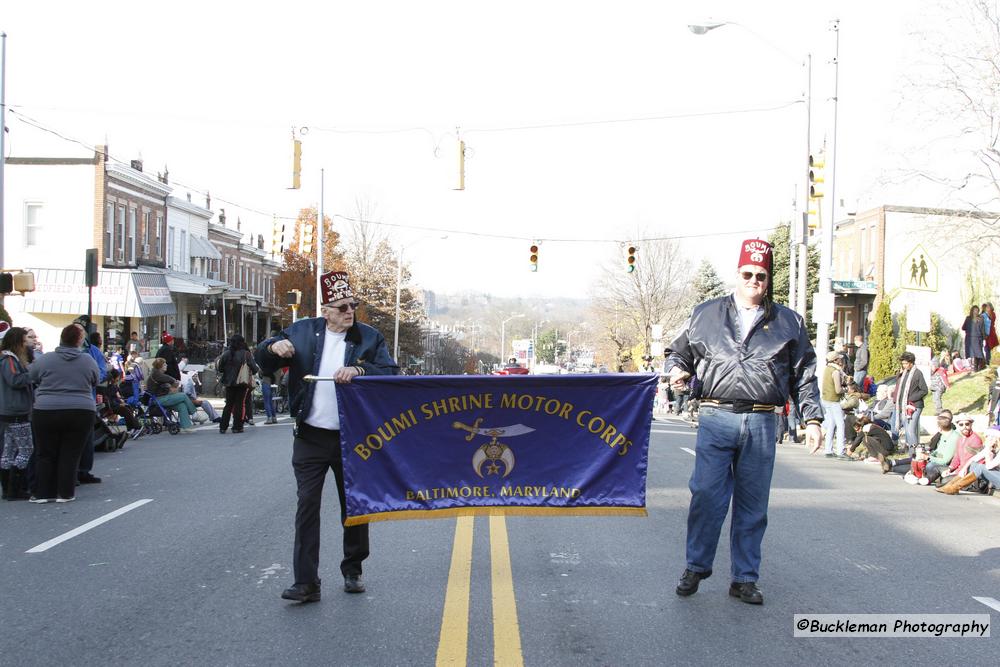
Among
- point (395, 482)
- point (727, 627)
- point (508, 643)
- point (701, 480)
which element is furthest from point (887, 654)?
point (395, 482)

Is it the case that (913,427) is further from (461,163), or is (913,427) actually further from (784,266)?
(784,266)

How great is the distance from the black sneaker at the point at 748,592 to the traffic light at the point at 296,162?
1679 centimetres

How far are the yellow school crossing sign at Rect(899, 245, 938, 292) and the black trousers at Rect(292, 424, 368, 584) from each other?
564 inches

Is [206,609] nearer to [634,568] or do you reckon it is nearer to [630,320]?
[634,568]

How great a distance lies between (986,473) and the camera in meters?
11.9

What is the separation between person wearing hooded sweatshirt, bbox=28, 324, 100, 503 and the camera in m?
10.1

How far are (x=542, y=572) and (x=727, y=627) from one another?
5.41 feet

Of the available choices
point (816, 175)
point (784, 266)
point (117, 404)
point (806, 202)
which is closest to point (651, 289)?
→ point (784, 266)

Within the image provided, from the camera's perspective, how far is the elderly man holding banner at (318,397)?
5.87 meters

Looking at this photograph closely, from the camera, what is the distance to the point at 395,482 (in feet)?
20.3

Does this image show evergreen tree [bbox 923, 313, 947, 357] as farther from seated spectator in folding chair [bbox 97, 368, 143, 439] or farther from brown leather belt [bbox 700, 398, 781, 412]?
brown leather belt [bbox 700, 398, 781, 412]

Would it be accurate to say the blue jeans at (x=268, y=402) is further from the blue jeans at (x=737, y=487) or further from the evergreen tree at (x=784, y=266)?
the evergreen tree at (x=784, y=266)

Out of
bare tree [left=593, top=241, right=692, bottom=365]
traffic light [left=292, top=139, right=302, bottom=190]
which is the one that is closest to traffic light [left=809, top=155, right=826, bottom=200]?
traffic light [left=292, top=139, right=302, bottom=190]

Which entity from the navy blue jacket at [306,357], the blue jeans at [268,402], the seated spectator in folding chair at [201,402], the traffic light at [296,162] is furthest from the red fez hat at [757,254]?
the seated spectator in folding chair at [201,402]
